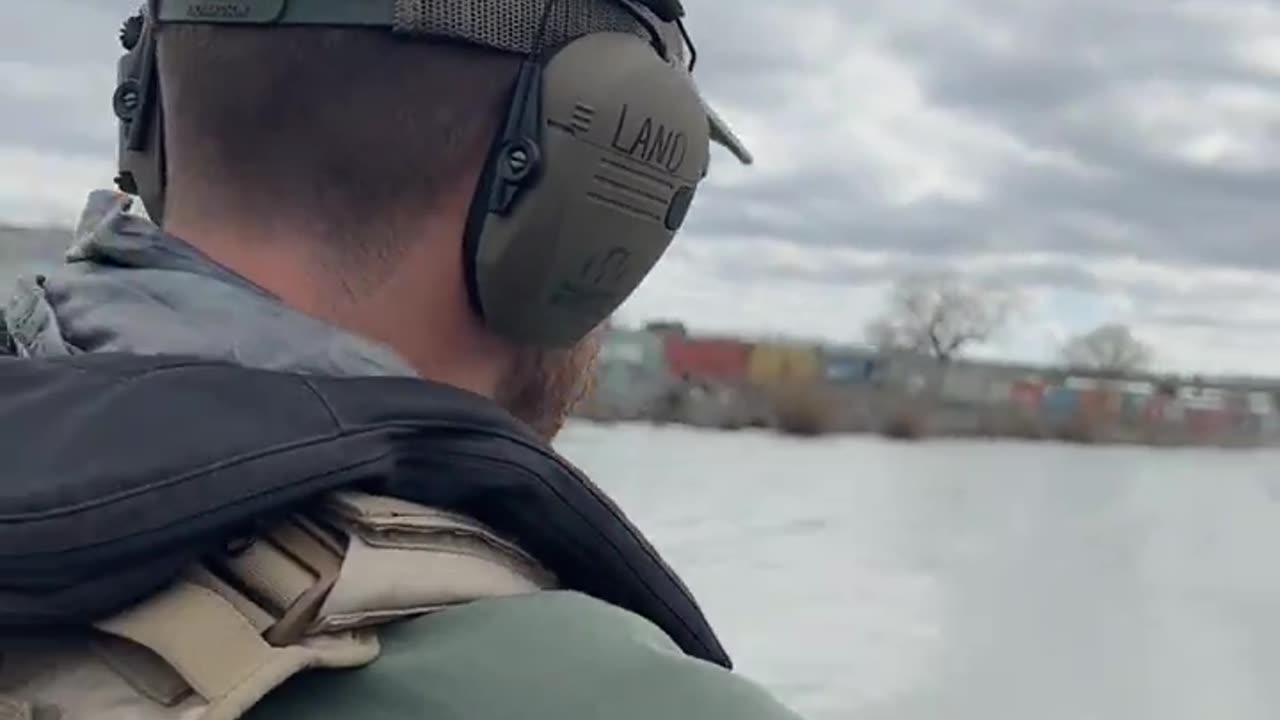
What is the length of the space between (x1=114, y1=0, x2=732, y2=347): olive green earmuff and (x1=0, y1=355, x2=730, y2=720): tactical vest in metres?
0.22

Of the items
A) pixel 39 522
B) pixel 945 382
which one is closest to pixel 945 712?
pixel 39 522

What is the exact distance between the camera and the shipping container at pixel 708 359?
28.6 metres

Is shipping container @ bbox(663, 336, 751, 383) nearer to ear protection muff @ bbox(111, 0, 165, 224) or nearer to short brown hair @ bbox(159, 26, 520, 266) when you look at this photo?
ear protection muff @ bbox(111, 0, 165, 224)

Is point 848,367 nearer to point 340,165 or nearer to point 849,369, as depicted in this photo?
point 849,369

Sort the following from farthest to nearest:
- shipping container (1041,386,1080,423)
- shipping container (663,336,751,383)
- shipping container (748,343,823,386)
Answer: shipping container (1041,386,1080,423) → shipping container (748,343,823,386) → shipping container (663,336,751,383)

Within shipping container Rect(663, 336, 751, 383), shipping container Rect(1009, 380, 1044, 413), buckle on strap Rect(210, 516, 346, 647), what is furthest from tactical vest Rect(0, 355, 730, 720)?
shipping container Rect(1009, 380, 1044, 413)

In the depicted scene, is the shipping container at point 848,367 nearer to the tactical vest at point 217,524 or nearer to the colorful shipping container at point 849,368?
the colorful shipping container at point 849,368

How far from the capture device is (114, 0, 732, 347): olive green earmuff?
1.15 metres

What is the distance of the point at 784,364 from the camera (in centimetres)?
3453

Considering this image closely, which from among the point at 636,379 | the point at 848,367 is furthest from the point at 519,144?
the point at 848,367

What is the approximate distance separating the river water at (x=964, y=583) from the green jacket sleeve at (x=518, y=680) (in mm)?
1044

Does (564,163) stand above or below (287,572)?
above

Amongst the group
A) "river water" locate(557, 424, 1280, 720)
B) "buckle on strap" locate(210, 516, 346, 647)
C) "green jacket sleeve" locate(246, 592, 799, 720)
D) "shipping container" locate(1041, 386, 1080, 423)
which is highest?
"buckle on strap" locate(210, 516, 346, 647)

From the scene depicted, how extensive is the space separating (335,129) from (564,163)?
0.18 meters
